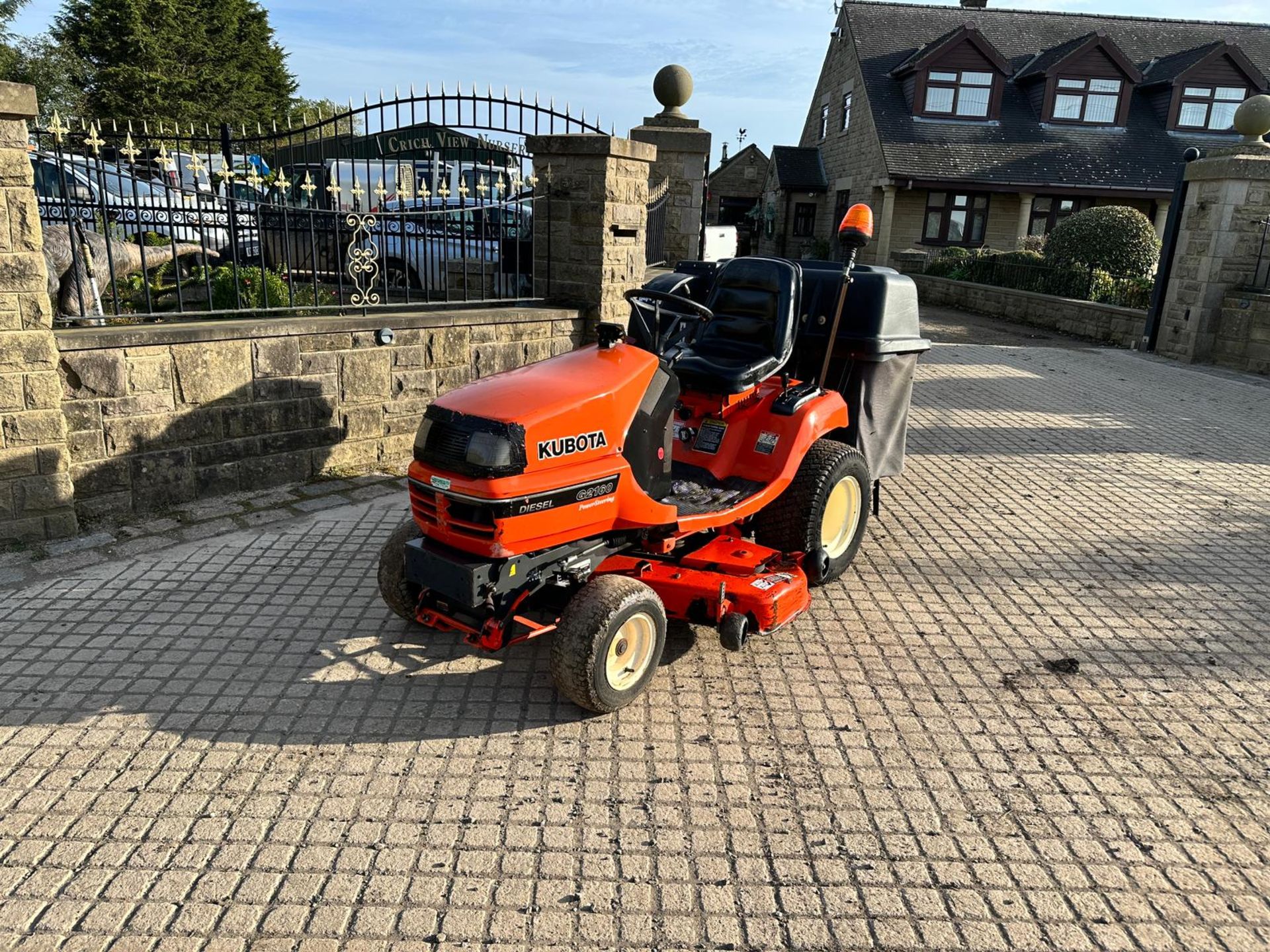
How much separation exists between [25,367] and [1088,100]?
30424 mm

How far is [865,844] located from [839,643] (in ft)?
4.74

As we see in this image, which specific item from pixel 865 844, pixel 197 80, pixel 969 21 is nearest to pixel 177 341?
pixel 865 844

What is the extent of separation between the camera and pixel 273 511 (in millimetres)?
5512

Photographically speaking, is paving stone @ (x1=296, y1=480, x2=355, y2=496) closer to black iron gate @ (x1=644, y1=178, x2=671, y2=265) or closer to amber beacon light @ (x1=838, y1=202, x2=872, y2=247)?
amber beacon light @ (x1=838, y1=202, x2=872, y2=247)

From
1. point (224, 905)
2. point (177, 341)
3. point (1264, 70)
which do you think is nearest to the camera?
point (224, 905)

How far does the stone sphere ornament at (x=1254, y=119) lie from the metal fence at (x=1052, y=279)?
2.62 metres

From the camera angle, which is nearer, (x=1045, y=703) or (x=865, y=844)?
(x=865, y=844)

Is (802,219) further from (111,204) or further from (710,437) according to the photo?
(710,437)

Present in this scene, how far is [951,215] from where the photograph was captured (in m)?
26.9

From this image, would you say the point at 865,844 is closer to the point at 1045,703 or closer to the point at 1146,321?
the point at 1045,703

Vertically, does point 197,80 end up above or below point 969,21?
below

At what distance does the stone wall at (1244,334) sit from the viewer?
1149cm

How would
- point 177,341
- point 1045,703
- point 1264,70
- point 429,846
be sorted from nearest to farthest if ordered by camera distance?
1. point 429,846
2. point 1045,703
3. point 177,341
4. point 1264,70

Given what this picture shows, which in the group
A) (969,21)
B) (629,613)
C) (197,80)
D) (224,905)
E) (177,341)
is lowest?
(224,905)
